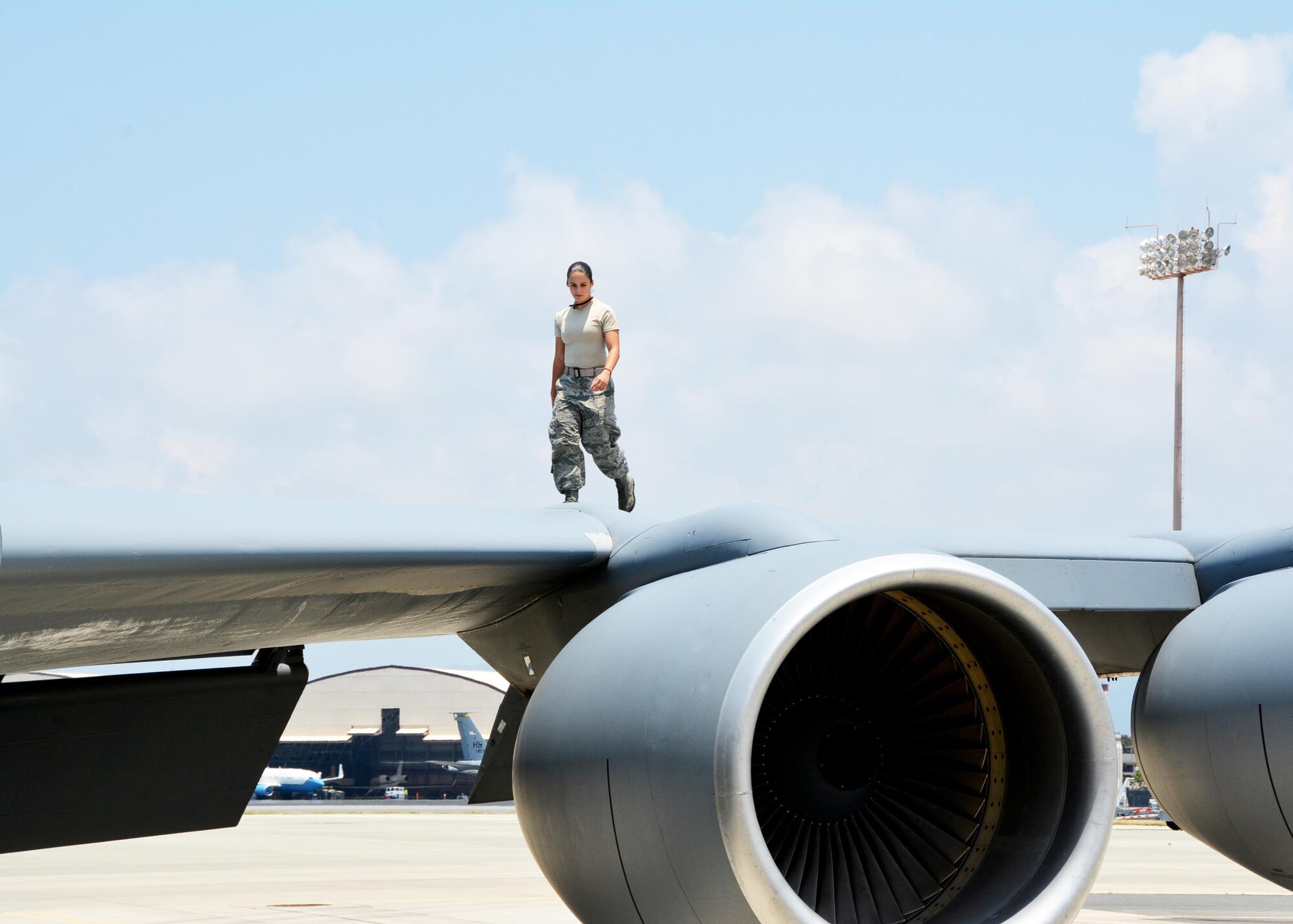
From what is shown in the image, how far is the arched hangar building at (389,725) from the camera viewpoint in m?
98.6

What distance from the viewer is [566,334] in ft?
27.1

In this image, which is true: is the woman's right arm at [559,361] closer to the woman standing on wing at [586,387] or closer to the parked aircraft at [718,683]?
the woman standing on wing at [586,387]

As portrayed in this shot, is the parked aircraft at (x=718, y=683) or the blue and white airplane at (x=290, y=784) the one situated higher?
the parked aircraft at (x=718, y=683)

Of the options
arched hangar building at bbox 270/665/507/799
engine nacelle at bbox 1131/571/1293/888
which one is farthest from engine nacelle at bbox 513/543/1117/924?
arched hangar building at bbox 270/665/507/799

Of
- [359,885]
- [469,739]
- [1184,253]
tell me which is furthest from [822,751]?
[469,739]

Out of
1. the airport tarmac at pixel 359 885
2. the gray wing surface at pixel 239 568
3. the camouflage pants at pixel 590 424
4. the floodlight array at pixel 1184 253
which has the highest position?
the floodlight array at pixel 1184 253

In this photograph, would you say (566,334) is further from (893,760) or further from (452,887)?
(452,887)

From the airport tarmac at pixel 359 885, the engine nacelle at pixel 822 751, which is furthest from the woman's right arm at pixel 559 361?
the airport tarmac at pixel 359 885

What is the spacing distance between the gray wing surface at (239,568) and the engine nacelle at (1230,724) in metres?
2.91

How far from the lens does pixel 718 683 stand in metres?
4.64

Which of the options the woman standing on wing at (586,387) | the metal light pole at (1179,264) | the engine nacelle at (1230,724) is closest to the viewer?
the engine nacelle at (1230,724)

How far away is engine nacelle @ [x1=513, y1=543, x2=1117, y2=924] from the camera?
4590mm

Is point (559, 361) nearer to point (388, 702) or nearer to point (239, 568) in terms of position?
point (239, 568)

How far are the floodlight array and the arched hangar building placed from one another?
63632 millimetres
